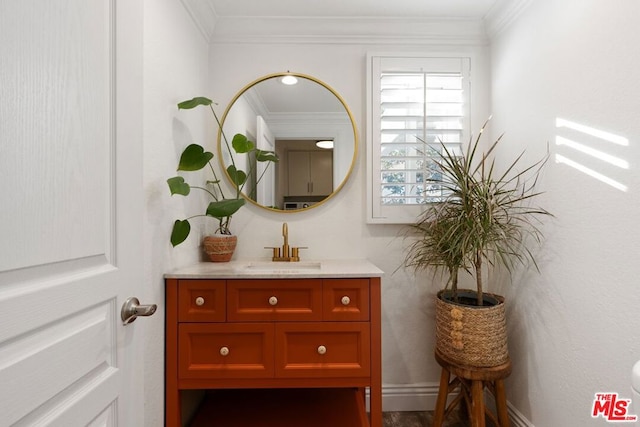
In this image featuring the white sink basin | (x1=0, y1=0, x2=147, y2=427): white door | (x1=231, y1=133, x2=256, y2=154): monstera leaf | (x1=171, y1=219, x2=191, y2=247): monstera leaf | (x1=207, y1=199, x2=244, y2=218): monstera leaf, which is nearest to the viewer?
(x1=0, y1=0, x2=147, y2=427): white door

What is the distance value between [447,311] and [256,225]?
1.16 m

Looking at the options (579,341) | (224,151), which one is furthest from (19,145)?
(579,341)

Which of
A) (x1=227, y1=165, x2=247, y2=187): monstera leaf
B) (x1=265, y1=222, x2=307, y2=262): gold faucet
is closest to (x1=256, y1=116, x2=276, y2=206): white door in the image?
(x1=227, y1=165, x2=247, y2=187): monstera leaf

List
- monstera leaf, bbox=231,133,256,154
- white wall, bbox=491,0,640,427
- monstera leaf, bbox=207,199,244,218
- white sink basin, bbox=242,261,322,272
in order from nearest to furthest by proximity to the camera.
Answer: white wall, bbox=491,0,640,427
monstera leaf, bbox=207,199,244,218
white sink basin, bbox=242,261,322,272
monstera leaf, bbox=231,133,256,154

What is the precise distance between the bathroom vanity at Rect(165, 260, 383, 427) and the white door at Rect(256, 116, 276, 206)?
0.65 m

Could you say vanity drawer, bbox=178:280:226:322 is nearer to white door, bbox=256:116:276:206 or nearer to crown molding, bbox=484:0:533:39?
white door, bbox=256:116:276:206

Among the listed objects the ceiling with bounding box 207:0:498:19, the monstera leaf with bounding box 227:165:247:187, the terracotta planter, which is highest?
the ceiling with bounding box 207:0:498:19

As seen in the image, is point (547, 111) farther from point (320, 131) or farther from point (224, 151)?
point (224, 151)

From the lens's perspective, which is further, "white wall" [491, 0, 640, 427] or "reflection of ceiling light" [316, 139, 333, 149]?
"reflection of ceiling light" [316, 139, 333, 149]

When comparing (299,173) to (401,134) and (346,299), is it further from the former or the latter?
(346,299)

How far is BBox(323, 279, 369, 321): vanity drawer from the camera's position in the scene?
1.47 m

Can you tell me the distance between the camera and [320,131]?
201 cm

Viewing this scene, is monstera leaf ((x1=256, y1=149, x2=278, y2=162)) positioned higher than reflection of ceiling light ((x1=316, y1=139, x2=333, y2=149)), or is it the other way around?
reflection of ceiling light ((x1=316, y1=139, x2=333, y2=149))

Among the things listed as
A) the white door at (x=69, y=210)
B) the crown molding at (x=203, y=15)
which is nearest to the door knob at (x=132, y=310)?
the white door at (x=69, y=210)
